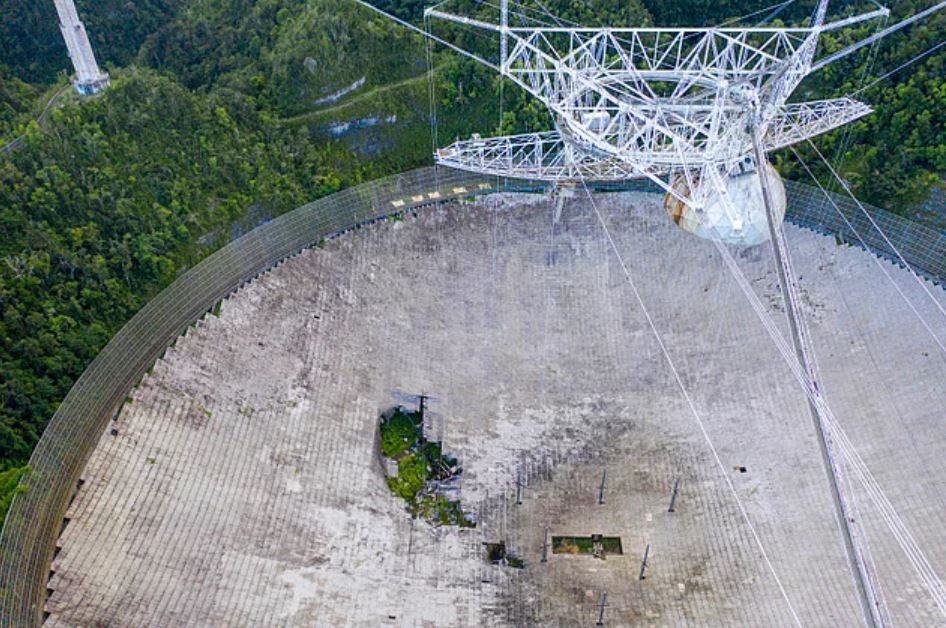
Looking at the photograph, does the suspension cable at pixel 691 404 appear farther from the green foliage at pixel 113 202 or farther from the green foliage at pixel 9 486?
the green foliage at pixel 9 486

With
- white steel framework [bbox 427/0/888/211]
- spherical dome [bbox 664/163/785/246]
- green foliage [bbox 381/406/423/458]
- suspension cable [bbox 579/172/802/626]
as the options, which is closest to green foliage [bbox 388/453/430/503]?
green foliage [bbox 381/406/423/458]

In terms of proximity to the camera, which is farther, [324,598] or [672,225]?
[672,225]

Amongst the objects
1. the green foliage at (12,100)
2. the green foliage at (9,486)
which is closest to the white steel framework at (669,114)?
the green foliage at (9,486)

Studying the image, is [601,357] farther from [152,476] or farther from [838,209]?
[152,476]

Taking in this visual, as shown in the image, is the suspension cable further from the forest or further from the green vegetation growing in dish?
the green vegetation growing in dish

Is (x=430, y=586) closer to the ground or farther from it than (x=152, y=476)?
closer to the ground

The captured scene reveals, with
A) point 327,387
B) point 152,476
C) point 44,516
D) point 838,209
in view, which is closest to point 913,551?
point 838,209

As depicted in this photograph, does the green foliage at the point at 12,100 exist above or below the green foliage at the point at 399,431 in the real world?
above

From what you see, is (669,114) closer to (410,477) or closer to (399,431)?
(399,431)
